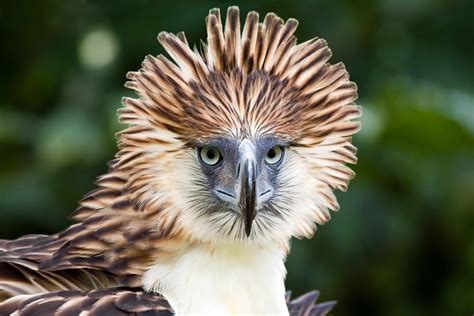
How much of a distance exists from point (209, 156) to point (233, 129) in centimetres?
13

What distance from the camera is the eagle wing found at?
9.95ft

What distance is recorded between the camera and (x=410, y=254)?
20.3ft

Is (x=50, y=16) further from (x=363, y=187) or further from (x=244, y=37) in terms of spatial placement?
(x=244, y=37)

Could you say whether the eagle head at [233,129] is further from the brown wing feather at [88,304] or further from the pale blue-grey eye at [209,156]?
the brown wing feather at [88,304]

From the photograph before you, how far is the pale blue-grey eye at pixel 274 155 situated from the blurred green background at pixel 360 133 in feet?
6.61

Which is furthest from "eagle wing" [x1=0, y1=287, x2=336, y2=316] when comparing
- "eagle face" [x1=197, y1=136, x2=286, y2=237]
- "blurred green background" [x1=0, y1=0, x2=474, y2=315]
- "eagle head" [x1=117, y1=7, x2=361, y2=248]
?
"blurred green background" [x1=0, y1=0, x2=474, y2=315]

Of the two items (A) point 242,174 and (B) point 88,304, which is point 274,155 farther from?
(B) point 88,304

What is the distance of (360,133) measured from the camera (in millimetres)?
5273

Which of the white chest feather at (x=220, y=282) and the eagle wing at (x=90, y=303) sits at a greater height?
the white chest feather at (x=220, y=282)

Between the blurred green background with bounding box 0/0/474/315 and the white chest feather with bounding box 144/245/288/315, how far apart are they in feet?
6.89

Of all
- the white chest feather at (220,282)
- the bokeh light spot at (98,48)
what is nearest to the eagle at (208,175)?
the white chest feather at (220,282)

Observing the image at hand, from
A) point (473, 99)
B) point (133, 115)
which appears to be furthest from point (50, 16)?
point (133, 115)

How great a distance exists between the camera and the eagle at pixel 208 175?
10.4 ft

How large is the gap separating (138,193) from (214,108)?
0.39 metres
